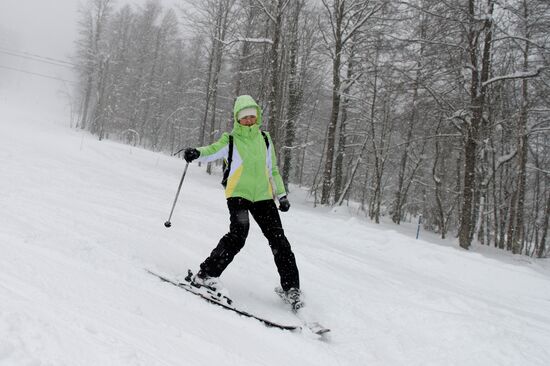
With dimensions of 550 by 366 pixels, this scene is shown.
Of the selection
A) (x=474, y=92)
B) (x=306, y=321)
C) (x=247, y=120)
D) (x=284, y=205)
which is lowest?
(x=306, y=321)

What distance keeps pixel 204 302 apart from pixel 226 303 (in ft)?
0.67

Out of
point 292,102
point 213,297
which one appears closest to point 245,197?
point 213,297

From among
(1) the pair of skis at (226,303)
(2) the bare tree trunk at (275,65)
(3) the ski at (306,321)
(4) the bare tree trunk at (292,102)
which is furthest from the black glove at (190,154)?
(4) the bare tree trunk at (292,102)

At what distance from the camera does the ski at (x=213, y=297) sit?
11.5 feet

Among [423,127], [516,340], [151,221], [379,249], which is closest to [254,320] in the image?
[516,340]

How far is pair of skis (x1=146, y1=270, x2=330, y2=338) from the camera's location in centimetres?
349

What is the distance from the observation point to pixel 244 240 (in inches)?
158

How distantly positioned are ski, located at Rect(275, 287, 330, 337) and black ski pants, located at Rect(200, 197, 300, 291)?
0.35 ft

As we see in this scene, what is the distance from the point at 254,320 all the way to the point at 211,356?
0.98 m

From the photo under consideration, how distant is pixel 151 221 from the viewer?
6.39m

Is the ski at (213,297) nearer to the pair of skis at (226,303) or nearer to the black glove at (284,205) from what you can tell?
the pair of skis at (226,303)

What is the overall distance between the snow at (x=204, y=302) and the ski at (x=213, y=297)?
9cm

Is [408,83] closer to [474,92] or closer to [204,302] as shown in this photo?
[474,92]

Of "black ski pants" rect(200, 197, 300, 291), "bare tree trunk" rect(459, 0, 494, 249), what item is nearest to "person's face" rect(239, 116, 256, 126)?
"black ski pants" rect(200, 197, 300, 291)
